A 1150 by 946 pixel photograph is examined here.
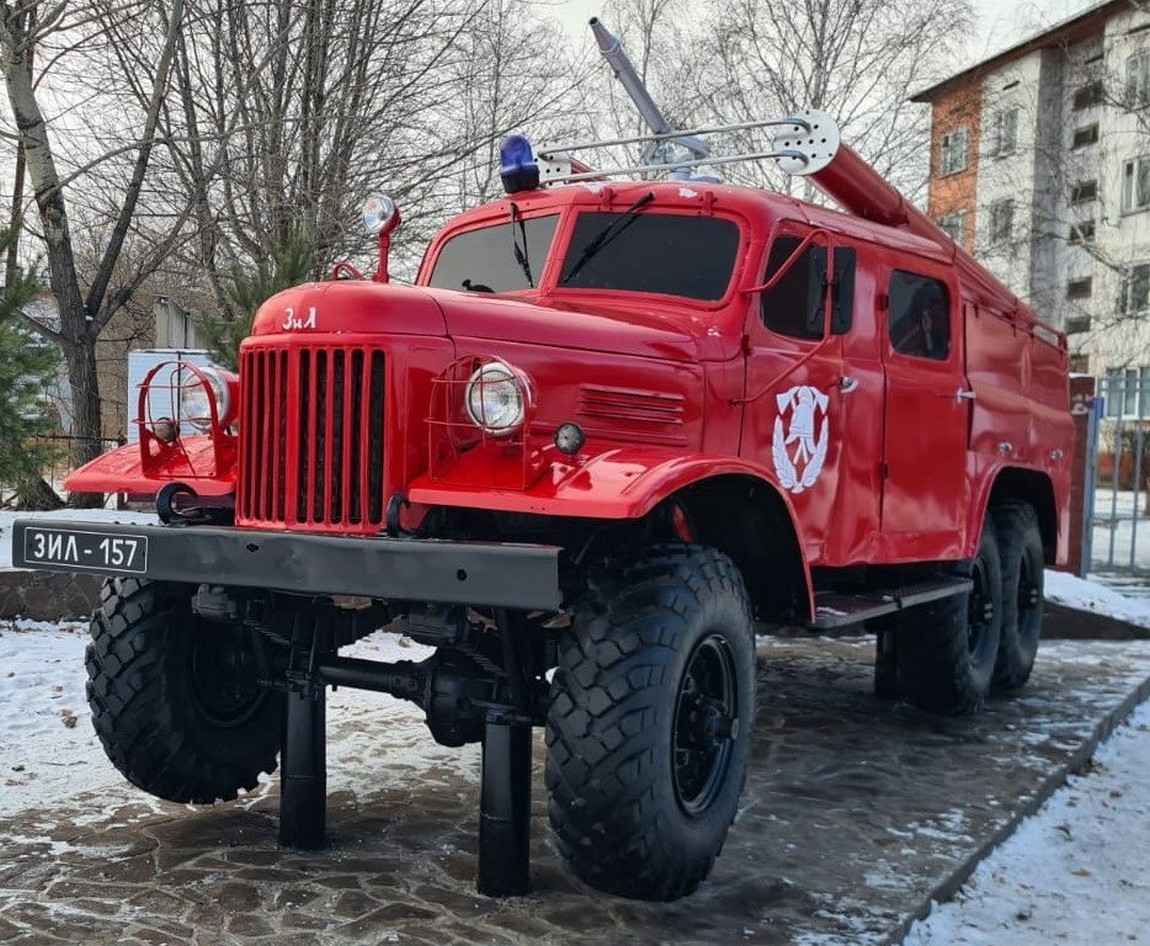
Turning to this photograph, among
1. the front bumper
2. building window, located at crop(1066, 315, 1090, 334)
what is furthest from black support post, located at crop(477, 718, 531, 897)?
→ building window, located at crop(1066, 315, 1090, 334)

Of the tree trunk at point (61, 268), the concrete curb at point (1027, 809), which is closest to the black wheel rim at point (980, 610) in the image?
the concrete curb at point (1027, 809)

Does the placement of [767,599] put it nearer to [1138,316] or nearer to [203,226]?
[203,226]

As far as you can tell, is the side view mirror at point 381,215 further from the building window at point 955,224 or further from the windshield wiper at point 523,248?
the building window at point 955,224

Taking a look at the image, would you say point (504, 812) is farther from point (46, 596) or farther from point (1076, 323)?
point (1076, 323)

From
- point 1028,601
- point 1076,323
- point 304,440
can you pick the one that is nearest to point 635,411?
point 304,440

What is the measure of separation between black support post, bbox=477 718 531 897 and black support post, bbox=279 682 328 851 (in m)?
0.68

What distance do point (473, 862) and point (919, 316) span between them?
3212 mm

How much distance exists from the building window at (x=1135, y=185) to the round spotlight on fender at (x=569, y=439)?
26273 millimetres

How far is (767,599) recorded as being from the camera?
471 centimetres

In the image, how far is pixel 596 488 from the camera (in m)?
3.43

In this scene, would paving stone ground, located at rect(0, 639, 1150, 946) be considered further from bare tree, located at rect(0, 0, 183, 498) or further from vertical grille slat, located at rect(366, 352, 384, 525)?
bare tree, located at rect(0, 0, 183, 498)

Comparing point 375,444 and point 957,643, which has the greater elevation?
point 375,444

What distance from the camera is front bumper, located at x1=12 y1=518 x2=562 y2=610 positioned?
10.8 ft

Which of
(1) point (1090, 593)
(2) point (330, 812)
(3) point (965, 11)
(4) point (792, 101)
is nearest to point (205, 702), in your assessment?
(2) point (330, 812)
